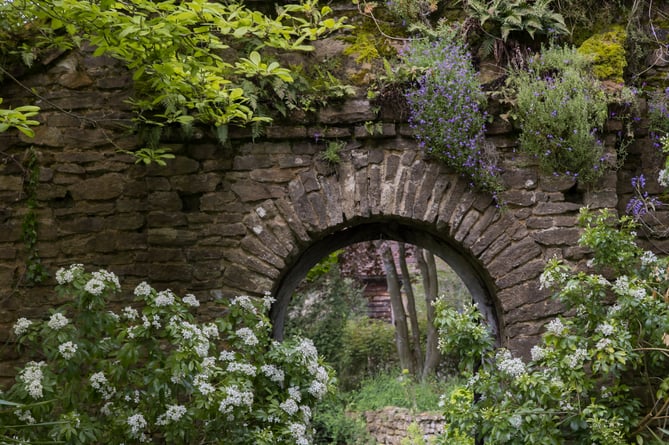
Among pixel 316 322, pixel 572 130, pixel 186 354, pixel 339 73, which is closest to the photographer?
pixel 186 354

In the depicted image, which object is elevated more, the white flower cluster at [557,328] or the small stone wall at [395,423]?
the white flower cluster at [557,328]

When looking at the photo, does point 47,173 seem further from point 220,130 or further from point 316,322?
point 316,322

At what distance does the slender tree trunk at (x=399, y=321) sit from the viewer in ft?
33.4

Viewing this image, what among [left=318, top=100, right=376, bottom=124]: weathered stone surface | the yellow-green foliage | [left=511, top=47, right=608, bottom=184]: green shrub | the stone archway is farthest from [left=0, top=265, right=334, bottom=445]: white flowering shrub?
the yellow-green foliage

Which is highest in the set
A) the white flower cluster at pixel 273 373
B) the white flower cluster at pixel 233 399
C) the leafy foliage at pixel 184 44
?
the leafy foliage at pixel 184 44

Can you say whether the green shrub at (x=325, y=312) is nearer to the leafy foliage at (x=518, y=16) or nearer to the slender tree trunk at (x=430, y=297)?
the slender tree trunk at (x=430, y=297)

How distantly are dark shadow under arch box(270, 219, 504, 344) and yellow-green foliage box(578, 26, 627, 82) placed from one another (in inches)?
55.4

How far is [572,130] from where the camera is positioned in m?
3.85

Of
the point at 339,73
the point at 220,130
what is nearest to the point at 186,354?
the point at 220,130

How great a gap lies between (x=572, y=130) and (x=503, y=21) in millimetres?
809

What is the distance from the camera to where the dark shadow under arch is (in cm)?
428

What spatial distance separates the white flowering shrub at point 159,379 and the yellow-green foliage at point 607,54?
244 centimetres

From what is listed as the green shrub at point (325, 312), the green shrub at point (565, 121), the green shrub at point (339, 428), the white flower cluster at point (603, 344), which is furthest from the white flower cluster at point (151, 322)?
the green shrub at point (325, 312)

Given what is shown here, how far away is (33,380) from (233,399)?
3.02ft
